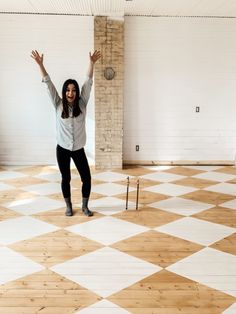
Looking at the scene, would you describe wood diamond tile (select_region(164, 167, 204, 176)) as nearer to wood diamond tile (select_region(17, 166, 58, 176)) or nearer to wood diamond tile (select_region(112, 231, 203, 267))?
wood diamond tile (select_region(17, 166, 58, 176))

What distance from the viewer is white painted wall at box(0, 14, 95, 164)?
23.8 feet

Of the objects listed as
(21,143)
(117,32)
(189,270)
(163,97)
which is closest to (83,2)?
(117,32)

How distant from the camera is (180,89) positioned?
762 cm

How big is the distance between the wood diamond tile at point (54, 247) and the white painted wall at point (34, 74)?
409cm

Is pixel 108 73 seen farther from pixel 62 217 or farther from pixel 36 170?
pixel 62 217

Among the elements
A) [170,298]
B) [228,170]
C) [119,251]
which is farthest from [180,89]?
[170,298]

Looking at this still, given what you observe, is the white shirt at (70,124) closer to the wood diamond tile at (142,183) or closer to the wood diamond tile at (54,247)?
the wood diamond tile at (54,247)

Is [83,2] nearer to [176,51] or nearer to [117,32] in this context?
[117,32]

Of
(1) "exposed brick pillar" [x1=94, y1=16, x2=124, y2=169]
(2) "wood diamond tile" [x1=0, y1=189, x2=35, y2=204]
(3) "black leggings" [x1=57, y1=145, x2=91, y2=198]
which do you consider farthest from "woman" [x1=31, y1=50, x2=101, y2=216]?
(1) "exposed brick pillar" [x1=94, y1=16, x2=124, y2=169]

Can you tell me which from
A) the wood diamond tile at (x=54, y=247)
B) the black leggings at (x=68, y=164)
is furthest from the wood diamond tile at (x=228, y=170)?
the wood diamond tile at (x=54, y=247)

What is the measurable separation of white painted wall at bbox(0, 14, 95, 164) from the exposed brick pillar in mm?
405

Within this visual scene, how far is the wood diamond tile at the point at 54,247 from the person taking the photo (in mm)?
3234

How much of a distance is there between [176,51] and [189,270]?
543cm

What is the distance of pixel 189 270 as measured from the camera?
120 inches
